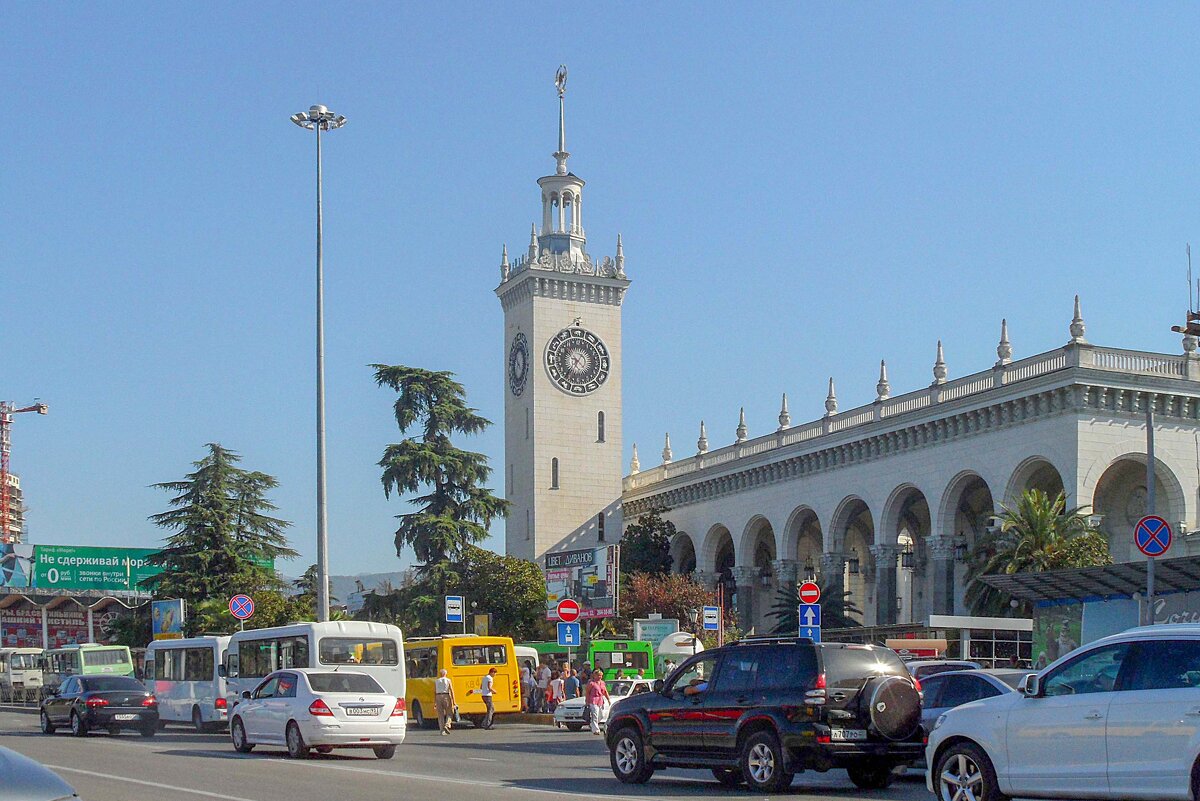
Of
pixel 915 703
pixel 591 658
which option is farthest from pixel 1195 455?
pixel 915 703

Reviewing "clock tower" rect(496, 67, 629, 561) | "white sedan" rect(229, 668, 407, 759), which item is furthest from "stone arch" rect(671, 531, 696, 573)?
"white sedan" rect(229, 668, 407, 759)

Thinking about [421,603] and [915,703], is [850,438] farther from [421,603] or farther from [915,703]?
[915,703]

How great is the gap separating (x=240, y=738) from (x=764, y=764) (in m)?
10.8

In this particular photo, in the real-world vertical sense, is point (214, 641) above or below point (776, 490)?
below

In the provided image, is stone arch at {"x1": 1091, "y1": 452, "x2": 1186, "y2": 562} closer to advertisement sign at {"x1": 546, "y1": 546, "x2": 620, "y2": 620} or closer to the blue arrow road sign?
advertisement sign at {"x1": 546, "y1": 546, "x2": 620, "y2": 620}

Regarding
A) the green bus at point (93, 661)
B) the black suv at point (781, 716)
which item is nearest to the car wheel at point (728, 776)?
the black suv at point (781, 716)

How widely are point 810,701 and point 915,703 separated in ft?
4.06

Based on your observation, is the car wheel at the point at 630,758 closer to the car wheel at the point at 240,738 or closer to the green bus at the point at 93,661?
the car wheel at the point at 240,738

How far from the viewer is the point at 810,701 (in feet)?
51.8

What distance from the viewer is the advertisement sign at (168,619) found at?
51.3 m

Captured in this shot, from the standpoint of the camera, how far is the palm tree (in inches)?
1628

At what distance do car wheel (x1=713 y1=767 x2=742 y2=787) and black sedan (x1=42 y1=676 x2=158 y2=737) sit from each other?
15523mm

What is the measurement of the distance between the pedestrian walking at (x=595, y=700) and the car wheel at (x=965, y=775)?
60.9 feet

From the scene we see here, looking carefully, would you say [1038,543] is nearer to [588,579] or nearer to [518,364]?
[588,579]
